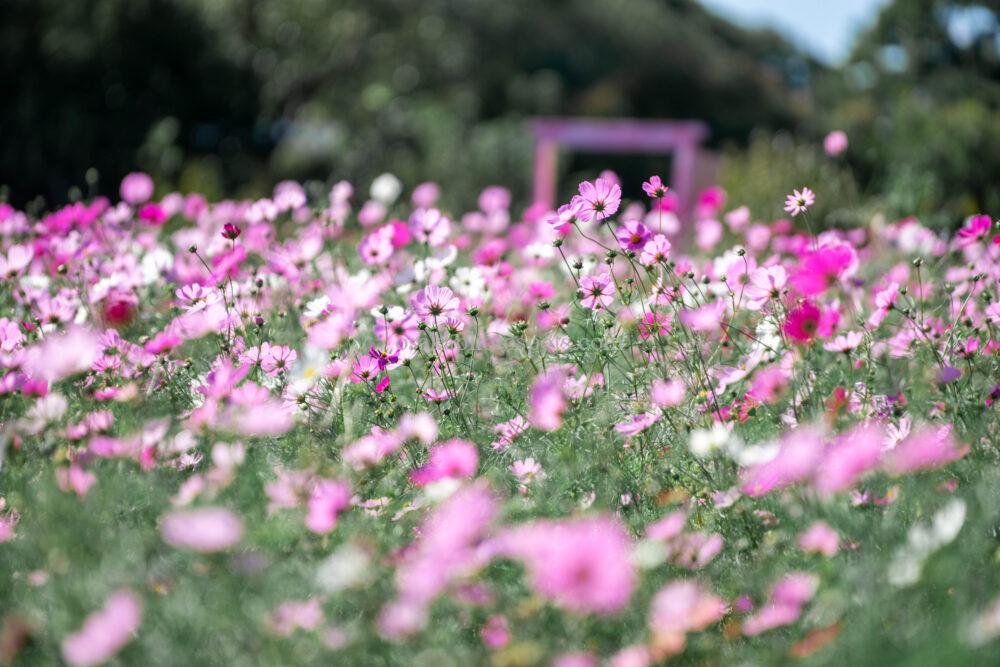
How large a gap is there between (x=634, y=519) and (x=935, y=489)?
0.48m

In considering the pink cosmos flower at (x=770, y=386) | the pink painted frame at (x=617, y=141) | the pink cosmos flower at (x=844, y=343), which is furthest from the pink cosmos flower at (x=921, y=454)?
the pink painted frame at (x=617, y=141)

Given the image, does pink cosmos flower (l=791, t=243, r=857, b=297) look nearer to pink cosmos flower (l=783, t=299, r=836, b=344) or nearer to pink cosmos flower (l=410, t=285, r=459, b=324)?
pink cosmos flower (l=783, t=299, r=836, b=344)

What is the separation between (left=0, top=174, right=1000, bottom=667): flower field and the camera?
1169 mm

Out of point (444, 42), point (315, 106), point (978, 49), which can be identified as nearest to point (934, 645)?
point (315, 106)

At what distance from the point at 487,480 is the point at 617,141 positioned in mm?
9054

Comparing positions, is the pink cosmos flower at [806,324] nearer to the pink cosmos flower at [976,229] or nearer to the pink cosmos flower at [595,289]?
the pink cosmos flower at [595,289]

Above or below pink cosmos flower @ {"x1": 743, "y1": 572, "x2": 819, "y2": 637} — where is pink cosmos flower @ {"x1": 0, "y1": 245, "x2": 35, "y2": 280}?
above

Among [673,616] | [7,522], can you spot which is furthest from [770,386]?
[7,522]

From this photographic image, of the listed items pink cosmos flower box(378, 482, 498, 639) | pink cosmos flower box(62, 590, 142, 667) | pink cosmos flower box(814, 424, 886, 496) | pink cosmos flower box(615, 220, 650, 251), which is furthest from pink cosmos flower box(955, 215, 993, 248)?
pink cosmos flower box(62, 590, 142, 667)

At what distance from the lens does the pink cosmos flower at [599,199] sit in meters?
1.91

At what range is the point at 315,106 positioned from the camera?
14.1 meters

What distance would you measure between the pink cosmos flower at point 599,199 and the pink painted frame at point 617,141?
7.26 m

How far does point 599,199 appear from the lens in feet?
6.31

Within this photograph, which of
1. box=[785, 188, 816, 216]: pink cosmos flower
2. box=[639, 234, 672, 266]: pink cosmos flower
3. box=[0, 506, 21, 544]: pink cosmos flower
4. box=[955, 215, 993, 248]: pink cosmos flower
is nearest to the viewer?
box=[0, 506, 21, 544]: pink cosmos flower
